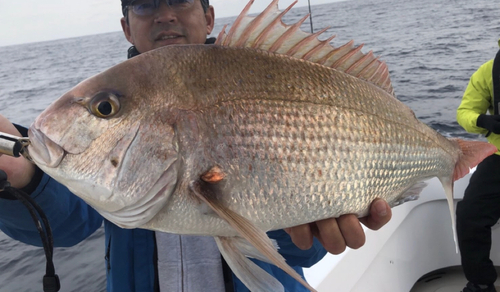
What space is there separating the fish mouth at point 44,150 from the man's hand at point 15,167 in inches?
14.5

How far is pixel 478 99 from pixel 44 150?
3.81 m

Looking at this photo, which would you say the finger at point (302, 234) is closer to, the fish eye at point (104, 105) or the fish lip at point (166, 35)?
the fish eye at point (104, 105)

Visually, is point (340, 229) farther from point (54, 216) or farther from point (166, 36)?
point (166, 36)

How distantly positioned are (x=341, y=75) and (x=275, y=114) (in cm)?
32

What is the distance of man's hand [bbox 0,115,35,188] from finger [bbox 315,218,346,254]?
104 centimetres

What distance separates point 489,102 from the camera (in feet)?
11.5

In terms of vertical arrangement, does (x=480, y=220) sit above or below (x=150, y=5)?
below

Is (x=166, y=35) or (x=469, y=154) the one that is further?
(x=166, y=35)

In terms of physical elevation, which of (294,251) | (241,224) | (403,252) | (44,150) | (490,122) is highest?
(44,150)

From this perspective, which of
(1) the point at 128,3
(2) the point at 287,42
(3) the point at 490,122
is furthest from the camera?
(3) the point at 490,122

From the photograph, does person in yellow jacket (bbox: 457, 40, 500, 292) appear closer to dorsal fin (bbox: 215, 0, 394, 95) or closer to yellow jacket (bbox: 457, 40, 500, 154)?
yellow jacket (bbox: 457, 40, 500, 154)

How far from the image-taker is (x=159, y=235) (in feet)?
5.27

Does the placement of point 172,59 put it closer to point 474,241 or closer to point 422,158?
point 422,158

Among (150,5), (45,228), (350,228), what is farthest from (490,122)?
(45,228)
